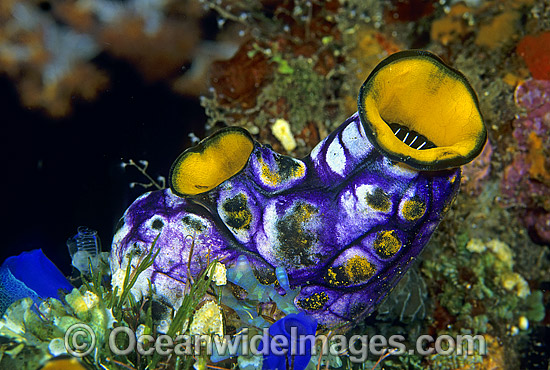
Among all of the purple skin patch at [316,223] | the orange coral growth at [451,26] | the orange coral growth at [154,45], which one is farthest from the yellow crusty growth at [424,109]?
the orange coral growth at [451,26]

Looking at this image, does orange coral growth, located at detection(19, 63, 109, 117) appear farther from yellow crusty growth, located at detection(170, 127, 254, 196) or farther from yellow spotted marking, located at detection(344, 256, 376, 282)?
yellow spotted marking, located at detection(344, 256, 376, 282)

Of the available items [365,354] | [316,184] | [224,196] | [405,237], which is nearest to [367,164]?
[316,184]

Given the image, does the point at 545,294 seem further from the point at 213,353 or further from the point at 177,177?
the point at 177,177

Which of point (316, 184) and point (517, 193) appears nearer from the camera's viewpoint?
point (316, 184)

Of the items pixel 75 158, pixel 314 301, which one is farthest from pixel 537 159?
pixel 75 158

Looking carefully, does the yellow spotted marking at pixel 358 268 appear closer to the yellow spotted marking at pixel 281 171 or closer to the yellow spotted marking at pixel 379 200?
the yellow spotted marking at pixel 379 200
